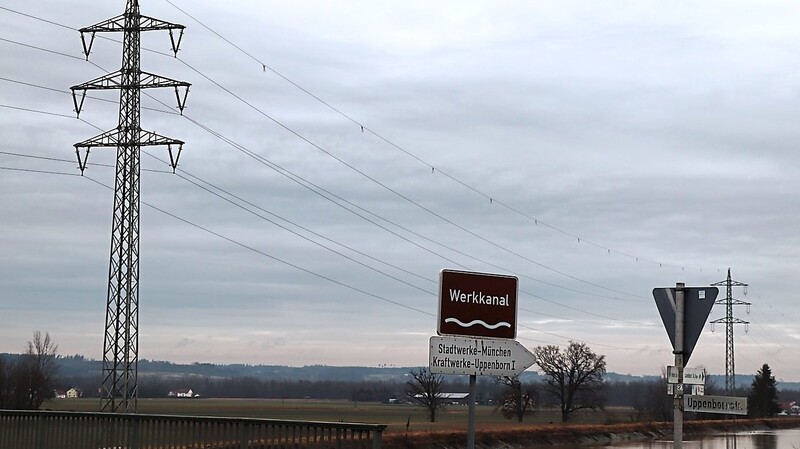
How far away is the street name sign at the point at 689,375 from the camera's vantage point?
12.3 meters

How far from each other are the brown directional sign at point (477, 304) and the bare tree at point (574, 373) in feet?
361

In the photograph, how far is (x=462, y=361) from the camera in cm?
1112

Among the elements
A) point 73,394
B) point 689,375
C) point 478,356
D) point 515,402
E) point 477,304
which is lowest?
point 73,394

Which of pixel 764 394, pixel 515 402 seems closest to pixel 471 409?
pixel 515 402

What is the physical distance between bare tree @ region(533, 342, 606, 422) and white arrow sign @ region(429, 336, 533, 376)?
11001cm

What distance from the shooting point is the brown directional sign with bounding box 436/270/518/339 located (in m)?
11.1

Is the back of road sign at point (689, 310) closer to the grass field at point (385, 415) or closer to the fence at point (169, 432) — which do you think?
the fence at point (169, 432)

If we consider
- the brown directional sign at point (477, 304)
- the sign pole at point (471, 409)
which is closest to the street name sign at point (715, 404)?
the brown directional sign at point (477, 304)

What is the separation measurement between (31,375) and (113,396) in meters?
40.6

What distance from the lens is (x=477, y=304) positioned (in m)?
11.3

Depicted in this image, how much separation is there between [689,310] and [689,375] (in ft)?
2.85

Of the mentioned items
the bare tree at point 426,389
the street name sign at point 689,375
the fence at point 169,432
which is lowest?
the bare tree at point 426,389

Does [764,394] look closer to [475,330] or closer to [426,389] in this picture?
[426,389]

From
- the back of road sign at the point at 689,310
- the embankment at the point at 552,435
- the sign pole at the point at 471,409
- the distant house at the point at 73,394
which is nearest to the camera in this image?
the sign pole at the point at 471,409
